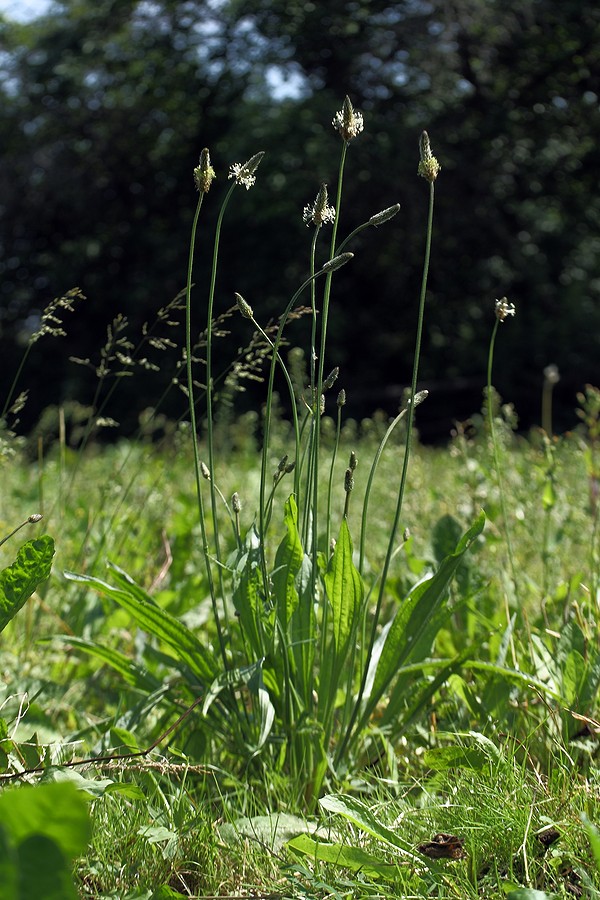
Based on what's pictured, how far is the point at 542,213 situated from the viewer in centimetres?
1353

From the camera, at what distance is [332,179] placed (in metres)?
12.2

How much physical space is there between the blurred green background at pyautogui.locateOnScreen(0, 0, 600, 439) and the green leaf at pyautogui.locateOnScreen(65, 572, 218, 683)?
9.81 metres

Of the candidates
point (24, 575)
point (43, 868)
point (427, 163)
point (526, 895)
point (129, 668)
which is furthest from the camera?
point (129, 668)

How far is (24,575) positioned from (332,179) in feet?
37.8

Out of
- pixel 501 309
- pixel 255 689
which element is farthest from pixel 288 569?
pixel 501 309

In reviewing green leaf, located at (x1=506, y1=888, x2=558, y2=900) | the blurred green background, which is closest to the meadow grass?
green leaf, located at (x1=506, y1=888, x2=558, y2=900)

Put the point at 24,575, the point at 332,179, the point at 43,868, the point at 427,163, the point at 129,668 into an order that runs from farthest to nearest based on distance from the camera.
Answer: the point at 332,179, the point at 129,668, the point at 24,575, the point at 427,163, the point at 43,868

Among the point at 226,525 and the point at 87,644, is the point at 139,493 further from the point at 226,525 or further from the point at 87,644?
the point at 87,644

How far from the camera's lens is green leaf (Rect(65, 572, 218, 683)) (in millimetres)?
1571

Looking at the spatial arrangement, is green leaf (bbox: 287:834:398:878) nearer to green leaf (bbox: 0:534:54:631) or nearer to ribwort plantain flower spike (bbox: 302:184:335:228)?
green leaf (bbox: 0:534:54:631)

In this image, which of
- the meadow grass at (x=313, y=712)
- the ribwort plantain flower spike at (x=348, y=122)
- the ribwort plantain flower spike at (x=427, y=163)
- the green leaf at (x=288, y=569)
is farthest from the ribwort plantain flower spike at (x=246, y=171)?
the green leaf at (x=288, y=569)

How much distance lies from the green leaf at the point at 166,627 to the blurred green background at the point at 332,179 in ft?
32.2

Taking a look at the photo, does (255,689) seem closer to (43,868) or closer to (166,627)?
(166,627)

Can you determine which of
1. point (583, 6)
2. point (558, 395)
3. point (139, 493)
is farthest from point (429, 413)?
point (139, 493)
